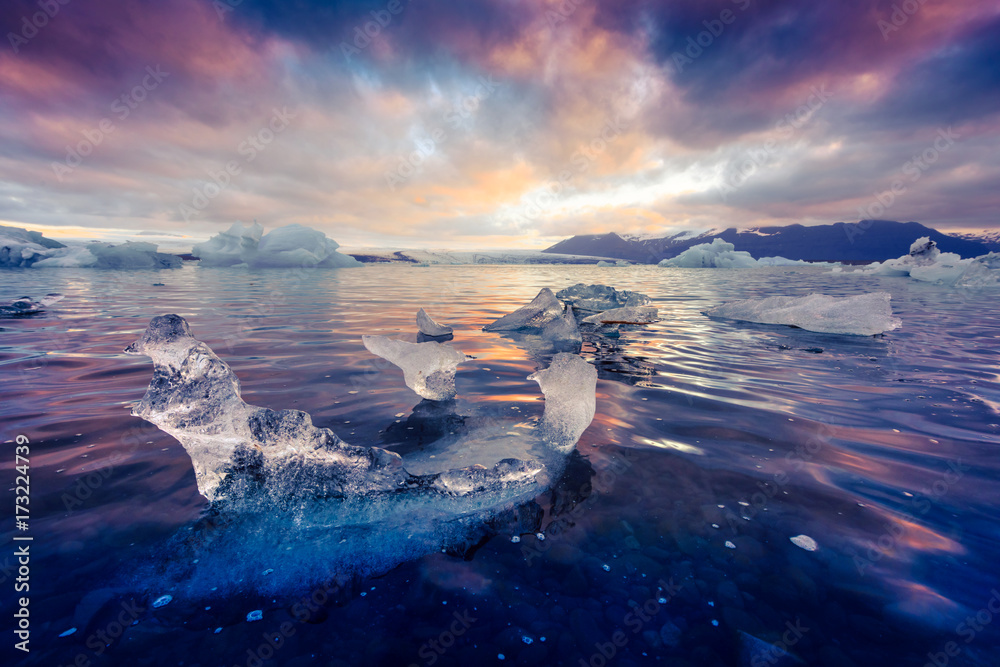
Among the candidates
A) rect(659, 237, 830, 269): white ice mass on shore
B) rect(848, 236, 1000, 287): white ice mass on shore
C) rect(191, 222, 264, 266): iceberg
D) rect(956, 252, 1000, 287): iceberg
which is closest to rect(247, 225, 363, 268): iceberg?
rect(191, 222, 264, 266): iceberg

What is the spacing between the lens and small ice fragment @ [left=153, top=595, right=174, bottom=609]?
6.06 feet

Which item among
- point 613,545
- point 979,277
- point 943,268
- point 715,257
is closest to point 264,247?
point 613,545

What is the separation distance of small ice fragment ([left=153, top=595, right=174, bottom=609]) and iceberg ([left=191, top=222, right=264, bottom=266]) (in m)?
46.5

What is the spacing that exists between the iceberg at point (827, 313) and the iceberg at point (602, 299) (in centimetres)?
332

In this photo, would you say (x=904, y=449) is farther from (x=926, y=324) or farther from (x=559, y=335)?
(x=926, y=324)

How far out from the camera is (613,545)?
7.42ft

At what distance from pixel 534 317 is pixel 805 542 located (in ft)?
23.4

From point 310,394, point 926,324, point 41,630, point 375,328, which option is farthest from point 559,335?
point 926,324

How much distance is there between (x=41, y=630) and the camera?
169cm

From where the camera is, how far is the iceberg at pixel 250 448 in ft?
8.32

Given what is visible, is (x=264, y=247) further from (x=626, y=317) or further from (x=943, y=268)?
(x=943, y=268)

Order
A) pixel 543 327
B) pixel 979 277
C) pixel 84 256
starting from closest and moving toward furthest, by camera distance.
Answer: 1. pixel 543 327
2. pixel 979 277
3. pixel 84 256

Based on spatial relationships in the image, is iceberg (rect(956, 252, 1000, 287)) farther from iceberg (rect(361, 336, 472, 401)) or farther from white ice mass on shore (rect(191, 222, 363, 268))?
white ice mass on shore (rect(191, 222, 363, 268))

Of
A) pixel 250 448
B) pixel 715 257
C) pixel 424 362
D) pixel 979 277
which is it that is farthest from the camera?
pixel 715 257
